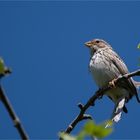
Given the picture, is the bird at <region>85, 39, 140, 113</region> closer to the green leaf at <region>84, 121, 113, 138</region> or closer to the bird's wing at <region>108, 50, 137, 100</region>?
the bird's wing at <region>108, 50, 137, 100</region>

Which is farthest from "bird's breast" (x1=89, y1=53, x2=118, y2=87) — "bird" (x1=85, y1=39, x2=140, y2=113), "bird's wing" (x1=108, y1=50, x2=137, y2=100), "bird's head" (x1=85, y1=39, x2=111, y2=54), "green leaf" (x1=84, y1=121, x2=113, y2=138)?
"green leaf" (x1=84, y1=121, x2=113, y2=138)

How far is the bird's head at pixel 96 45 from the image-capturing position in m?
10.3

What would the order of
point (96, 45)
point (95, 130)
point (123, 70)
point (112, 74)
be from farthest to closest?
point (96, 45), point (123, 70), point (112, 74), point (95, 130)

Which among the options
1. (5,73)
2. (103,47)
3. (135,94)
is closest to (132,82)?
(135,94)

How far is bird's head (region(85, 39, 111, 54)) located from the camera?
33.8ft

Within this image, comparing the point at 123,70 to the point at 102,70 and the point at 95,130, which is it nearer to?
the point at 102,70

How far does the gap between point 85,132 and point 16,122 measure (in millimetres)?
325

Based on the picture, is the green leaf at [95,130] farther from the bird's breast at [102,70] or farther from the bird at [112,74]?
the bird's breast at [102,70]

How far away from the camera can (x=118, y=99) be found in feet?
28.7

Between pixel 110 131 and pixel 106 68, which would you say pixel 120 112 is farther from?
pixel 110 131

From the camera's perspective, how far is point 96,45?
10.5m

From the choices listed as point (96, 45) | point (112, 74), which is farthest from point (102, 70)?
point (96, 45)

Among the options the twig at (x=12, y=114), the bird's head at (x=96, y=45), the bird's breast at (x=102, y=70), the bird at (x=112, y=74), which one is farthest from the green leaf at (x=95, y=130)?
the bird's head at (x=96, y=45)

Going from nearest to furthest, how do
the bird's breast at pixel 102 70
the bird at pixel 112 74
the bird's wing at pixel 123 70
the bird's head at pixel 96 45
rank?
the bird's wing at pixel 123 70 < the bird at pixel 112 74 < the bird's breast at pixel 102 70 < the bird's head at pixel 96 45
